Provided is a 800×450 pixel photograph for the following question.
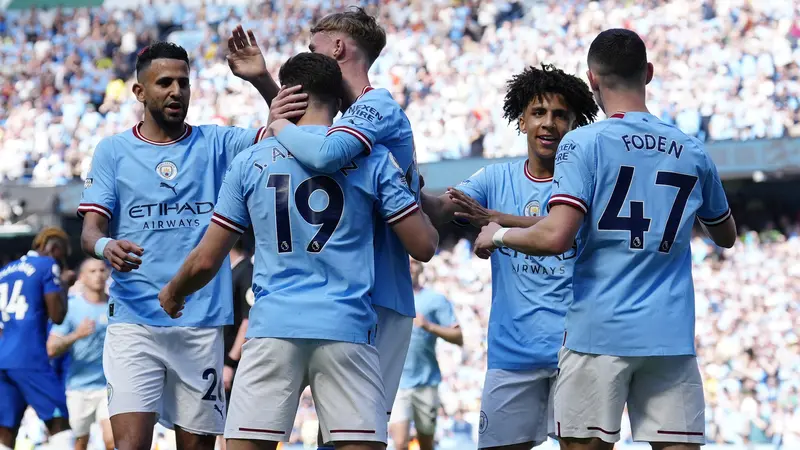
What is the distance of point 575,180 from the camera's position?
15.5ft

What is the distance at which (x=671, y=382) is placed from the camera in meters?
4.79

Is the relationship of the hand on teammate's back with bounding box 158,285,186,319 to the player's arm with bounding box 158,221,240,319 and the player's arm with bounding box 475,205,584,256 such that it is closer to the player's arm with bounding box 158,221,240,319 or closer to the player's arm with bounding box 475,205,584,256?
the player's arm with bounding box 158,221,240,319

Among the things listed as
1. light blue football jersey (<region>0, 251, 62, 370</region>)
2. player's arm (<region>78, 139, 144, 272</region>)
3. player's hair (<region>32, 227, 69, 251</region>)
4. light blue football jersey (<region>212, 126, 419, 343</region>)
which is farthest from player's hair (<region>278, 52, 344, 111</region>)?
player's hair (<region>32, 227, 69, 251</region>)

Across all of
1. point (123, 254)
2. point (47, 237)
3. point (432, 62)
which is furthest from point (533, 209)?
point (432, 62)

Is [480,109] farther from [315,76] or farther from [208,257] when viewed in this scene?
[208,257]

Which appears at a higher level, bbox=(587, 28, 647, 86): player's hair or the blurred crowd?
the blurred crowd

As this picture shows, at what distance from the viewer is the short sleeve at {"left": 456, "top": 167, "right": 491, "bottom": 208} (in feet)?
20.7

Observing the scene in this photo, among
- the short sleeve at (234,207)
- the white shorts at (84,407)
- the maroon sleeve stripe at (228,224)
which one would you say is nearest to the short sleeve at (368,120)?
the short sleeve at (234,207)

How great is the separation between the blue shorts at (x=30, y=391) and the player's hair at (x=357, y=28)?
6.12 metres

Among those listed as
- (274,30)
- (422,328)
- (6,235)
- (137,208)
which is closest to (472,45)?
(274,30)

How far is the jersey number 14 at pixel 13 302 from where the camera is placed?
10.3 meters

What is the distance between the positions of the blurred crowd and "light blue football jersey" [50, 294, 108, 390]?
10306 millimetres

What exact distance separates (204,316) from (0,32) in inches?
1126

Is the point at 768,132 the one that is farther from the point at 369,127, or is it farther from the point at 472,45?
the point at 369,127
